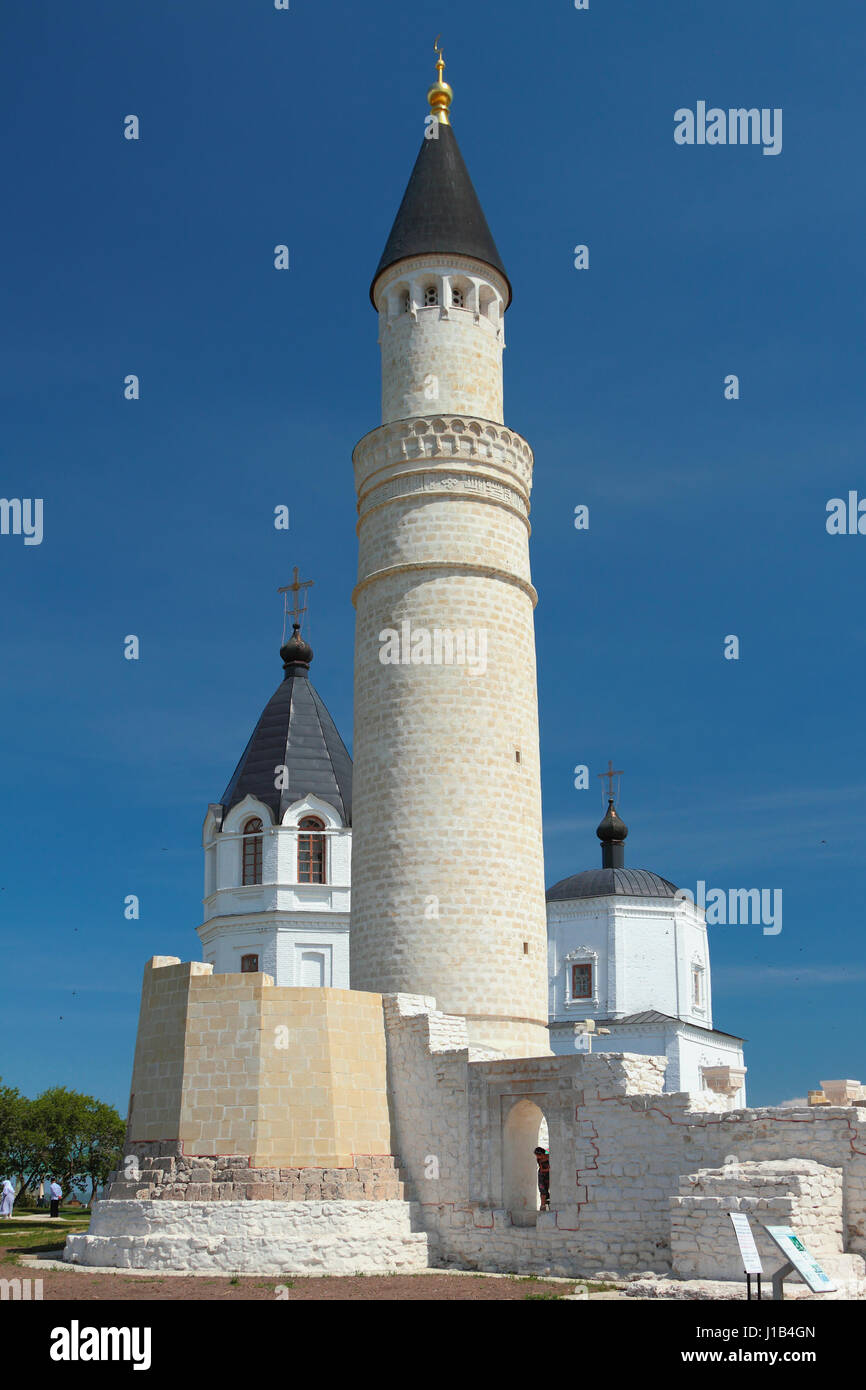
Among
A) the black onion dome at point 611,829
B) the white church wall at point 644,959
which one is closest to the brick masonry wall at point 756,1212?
the white church wall at point 644,959

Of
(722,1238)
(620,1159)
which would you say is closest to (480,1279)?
(620,1159)

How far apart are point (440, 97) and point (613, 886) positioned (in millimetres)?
24612

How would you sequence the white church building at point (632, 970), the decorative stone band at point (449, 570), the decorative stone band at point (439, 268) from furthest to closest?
the white church building at point (632, 970), the decorative stone band at point (439, 268), the decorative stone band at point (449, 570)

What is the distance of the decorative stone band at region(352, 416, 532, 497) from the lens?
2175 centimetres

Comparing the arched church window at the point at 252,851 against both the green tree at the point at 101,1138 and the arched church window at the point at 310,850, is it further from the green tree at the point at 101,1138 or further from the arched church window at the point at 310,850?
the green tree at the point at 101,1138

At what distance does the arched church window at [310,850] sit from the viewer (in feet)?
114

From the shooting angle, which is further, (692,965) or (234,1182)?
(692,965)

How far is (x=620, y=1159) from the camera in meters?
16.3

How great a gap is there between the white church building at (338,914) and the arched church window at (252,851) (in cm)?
3

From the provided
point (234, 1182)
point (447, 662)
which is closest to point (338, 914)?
point (447, 662)

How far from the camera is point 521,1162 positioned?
1811 cm

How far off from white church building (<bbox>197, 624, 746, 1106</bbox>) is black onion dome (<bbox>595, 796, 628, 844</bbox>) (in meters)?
0.05

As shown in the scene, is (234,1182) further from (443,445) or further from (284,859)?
(284,859)
